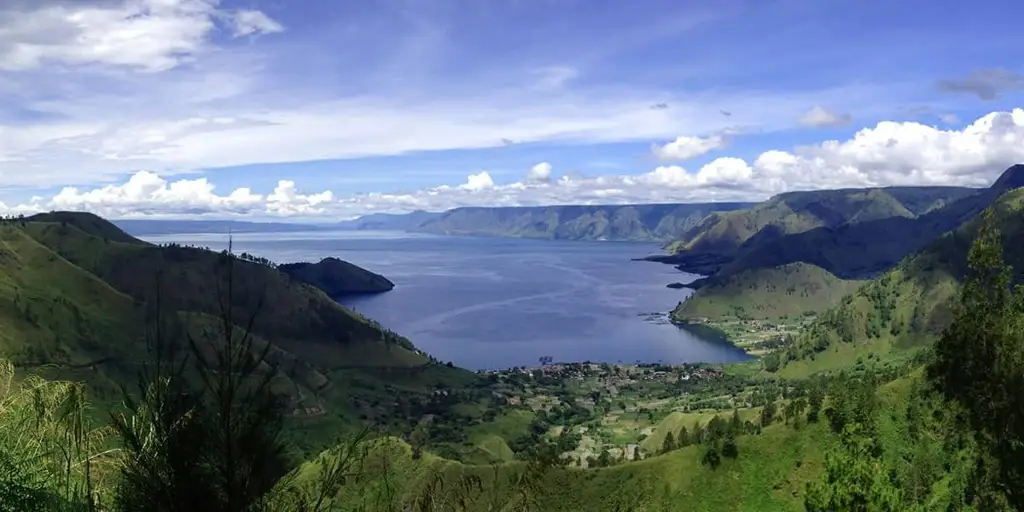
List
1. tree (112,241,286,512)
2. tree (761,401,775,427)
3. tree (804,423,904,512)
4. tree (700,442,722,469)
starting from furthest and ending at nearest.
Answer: tree (761,401,775,427) < tree (700,442,722,469) < tree (804,423,904,512) < tree (112,241,286,512)

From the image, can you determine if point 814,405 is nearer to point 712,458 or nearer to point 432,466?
point 712,458

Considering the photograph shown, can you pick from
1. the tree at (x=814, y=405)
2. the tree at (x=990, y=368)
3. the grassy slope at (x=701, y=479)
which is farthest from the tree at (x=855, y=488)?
the tree at (x=814, y=405)

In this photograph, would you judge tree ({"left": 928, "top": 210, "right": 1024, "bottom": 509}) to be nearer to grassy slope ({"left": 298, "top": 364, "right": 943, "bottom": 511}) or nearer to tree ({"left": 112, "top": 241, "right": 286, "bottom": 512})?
tree ({"left": 112, "top": 241, "right": 286, "bottom": 512})

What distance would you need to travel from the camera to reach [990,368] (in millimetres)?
29812

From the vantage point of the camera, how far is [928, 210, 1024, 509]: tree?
28.1 m

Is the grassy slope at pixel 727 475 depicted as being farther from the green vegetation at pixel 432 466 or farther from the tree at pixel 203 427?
the tree at pixel 203 427

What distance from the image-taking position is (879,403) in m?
90.3

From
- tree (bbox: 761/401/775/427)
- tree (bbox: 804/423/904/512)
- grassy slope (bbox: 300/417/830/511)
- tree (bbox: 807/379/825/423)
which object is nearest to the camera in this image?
tree (bbox: 804/423/904/512)

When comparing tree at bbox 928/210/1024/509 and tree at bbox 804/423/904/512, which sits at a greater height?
tree at bbox 928/210/1024/509

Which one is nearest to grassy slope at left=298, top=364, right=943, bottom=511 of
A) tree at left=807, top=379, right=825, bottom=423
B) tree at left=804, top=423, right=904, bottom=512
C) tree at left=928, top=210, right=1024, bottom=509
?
tree at left=807, top=379, right=825, bottom=423

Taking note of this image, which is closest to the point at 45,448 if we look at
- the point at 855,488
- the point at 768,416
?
the point at 855,488

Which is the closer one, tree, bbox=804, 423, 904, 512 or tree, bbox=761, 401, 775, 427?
tree, bbox=804, 423, 904, 512

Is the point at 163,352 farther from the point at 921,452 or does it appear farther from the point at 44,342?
the point at 44,342

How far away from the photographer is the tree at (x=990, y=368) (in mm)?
28125
